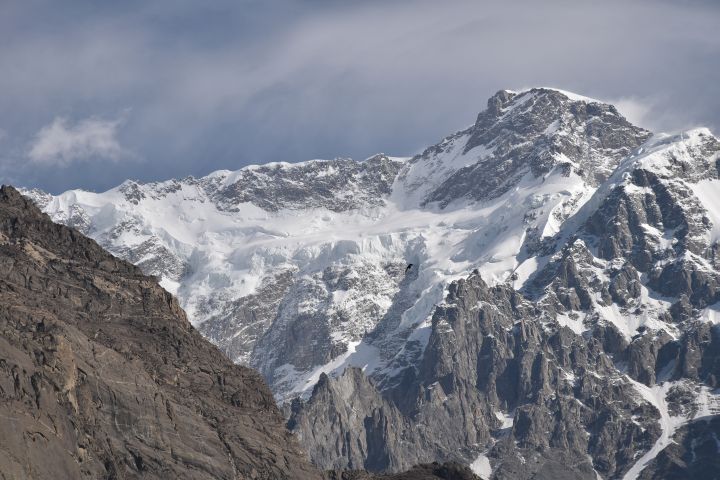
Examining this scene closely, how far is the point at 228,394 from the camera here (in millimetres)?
166875

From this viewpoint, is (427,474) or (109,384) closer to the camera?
(109,384)

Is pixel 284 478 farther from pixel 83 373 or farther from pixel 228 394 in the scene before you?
pixel 83 373

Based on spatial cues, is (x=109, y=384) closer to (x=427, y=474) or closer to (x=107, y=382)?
(x=107, y=382)

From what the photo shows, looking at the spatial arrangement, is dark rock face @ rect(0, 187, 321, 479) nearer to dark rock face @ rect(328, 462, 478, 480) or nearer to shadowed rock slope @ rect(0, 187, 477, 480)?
shadowed rock slope @ rect(0, 187, 477, 480)

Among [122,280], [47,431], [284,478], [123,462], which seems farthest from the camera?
[122,280]

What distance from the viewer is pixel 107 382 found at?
145500 mm

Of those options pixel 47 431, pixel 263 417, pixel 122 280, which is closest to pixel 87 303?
pixel 122 280

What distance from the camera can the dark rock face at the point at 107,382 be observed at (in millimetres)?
133750

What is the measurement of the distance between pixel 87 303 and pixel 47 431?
35.9 m

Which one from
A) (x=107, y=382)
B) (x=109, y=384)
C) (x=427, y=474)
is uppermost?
(x=107, y=382)

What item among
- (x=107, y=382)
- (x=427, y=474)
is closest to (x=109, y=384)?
(x=107, y=382)

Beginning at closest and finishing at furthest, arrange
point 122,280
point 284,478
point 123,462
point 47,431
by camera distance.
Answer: point 47,431
point 123,462
point 284,478
point 122,280

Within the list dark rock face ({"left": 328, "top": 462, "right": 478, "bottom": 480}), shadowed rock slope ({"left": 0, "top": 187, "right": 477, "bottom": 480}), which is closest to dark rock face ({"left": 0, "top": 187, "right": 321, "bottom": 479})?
shadowed rock slope ({"left": 0, "top": 187, "right": 477, "bottom": 480})

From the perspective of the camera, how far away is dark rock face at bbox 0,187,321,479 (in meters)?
134
